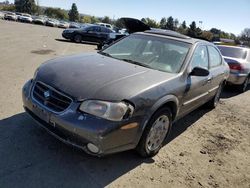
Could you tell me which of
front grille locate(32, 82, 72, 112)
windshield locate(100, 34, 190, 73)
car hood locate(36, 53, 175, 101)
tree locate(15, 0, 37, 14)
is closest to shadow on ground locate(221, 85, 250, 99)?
windshield locate(100, 34, 190, 73)

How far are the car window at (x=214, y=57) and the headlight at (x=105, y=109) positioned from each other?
3032 mm

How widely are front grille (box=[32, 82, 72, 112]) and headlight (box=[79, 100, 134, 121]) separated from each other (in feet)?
0.78

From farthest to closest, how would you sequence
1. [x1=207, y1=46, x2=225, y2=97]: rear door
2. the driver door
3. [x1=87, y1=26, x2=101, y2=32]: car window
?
[x1=87, y1=26, x2=101, y2=32]: car window
[x1=207, y1=46, x2=225, y2=97]: rear door
the driver door

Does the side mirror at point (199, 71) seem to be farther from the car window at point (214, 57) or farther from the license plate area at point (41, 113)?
the license plate area at point (41, 113)

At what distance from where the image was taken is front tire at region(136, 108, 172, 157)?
364cm

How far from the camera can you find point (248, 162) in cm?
438

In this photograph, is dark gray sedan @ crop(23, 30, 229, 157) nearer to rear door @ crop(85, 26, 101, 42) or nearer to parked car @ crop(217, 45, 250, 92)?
parked car @ crop(217, 45, 250, 92)

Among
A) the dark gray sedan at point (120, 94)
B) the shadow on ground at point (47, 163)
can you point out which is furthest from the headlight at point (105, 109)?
the shadow on ground at point (47, 163)

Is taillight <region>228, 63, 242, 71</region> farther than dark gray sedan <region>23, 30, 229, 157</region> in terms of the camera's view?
Yes

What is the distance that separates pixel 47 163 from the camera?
3.39 m

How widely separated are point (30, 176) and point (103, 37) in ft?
64.7

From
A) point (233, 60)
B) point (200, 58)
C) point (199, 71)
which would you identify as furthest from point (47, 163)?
point (233, 60)

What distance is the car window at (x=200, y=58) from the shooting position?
4.63 m

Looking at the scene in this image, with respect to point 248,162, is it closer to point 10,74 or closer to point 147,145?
point 147,145
